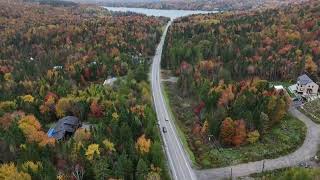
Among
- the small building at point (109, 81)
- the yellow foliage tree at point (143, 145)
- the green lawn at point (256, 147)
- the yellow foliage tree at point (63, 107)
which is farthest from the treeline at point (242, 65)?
the yellow foliage tree at point (63, 107)

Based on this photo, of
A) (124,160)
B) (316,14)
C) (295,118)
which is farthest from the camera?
(316,14)

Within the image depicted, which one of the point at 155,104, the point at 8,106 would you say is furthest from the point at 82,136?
the point at 8,106

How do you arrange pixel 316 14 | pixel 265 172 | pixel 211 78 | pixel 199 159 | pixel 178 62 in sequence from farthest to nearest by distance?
pixel 316 14
pixel 178 62
pixel 211 78
pixel 199 159
pixel 265 172

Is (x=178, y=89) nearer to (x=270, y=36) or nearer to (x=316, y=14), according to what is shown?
(x=270, y=36)

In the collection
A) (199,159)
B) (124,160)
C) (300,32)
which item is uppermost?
(300,32)

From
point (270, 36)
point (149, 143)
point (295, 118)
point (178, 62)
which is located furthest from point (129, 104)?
point (270, 36)

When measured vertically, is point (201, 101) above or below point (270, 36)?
below

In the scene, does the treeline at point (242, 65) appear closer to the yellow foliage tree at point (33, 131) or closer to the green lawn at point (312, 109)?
the green lawn at point (312, 109)
